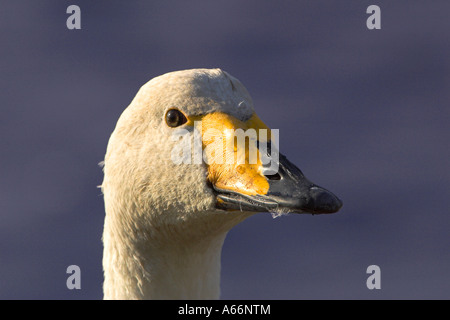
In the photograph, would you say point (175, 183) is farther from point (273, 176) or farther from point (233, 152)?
point (273, 176)

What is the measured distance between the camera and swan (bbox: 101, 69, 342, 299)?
18.8ft

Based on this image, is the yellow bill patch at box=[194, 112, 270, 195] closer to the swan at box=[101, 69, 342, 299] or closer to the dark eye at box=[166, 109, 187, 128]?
the swan at box=[101, 69, 342, 299]

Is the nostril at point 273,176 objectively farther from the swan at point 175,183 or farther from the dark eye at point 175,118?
the dark eye at point 175,118

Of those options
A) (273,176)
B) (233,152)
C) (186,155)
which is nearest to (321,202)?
(273,176)

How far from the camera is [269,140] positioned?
19.1 feet

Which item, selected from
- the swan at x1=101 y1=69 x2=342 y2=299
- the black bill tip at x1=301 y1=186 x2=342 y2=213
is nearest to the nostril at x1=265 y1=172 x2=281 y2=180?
the swan at x1=101 y1=69 x2=342 y2=299

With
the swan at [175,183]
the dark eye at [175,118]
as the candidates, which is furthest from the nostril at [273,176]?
the dark eye at [175,118]

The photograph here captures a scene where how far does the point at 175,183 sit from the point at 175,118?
56 centimetres

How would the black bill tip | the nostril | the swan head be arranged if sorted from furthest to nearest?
1. the swan head
2. the nostril
3. the black bill tip

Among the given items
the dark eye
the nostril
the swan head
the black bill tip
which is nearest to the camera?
the black bill tip

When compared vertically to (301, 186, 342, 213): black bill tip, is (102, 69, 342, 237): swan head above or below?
above

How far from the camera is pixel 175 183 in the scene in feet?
19.3

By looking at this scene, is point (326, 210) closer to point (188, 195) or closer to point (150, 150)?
point (188, 195)
